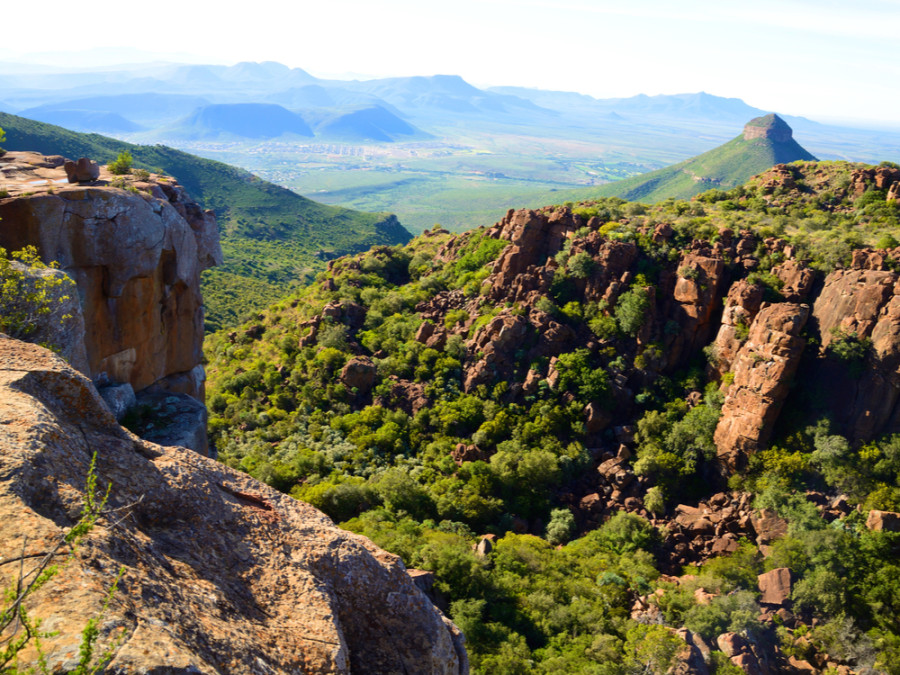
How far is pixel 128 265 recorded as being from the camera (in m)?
22.2

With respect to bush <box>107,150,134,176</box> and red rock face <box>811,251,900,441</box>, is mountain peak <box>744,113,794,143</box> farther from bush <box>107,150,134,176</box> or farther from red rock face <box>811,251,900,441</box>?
bush <box>107,150,134,176</box>

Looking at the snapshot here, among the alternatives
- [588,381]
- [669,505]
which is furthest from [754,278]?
[669,505]

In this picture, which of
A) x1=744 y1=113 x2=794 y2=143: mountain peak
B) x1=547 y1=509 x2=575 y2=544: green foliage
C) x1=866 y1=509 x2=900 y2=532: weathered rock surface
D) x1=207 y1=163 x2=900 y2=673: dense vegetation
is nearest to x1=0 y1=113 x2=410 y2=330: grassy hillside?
x1=207 y1=163 x2=900 y2=673: dense vegetation

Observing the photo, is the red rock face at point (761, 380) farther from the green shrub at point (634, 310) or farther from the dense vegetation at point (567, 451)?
the green shrub at point (634, 310)

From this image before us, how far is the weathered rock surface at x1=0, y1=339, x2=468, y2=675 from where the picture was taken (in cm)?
708

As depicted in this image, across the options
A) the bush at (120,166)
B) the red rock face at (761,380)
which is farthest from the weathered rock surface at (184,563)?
the red rock face at (761,380)

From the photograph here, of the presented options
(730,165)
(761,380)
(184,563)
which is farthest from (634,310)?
(730,165)

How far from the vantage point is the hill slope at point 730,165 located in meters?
166

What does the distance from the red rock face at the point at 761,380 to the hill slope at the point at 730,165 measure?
465ft

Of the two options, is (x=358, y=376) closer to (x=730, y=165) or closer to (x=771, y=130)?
(x=730, y=165)

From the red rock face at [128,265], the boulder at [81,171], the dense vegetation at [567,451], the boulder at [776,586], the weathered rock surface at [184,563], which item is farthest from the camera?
the boulder at [776,586]

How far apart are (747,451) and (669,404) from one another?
21.9ft

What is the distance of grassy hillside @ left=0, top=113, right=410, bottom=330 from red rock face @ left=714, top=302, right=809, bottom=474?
66970 mm

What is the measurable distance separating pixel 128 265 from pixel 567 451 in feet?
99.1
